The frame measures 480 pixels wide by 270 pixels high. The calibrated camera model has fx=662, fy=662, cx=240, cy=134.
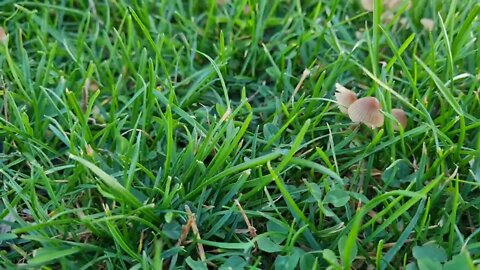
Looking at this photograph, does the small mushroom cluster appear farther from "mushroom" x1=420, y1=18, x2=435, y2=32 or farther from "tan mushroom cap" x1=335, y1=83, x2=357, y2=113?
"mushroom" x1=420, y1=18, x2=435, y2=32

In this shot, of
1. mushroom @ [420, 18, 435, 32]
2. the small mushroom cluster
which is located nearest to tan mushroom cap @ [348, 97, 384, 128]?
the small mushroom cluster

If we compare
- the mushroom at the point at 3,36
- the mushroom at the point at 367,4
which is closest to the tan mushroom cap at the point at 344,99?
the mushroom at the point at 367,4

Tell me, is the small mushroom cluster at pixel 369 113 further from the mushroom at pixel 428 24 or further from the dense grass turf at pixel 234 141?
the mushroom at pixel 428 24

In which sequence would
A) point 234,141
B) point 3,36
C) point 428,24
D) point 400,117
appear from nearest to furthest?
point 234,141
point 400,117
point 3,36
point 428,24

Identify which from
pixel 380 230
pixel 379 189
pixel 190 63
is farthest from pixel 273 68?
pixel 380 230

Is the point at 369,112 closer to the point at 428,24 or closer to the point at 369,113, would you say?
the point at 369,113

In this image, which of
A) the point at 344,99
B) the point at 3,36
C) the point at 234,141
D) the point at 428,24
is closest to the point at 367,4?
the point at 428,24

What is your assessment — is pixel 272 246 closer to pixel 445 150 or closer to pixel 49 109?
pixel 445 150
